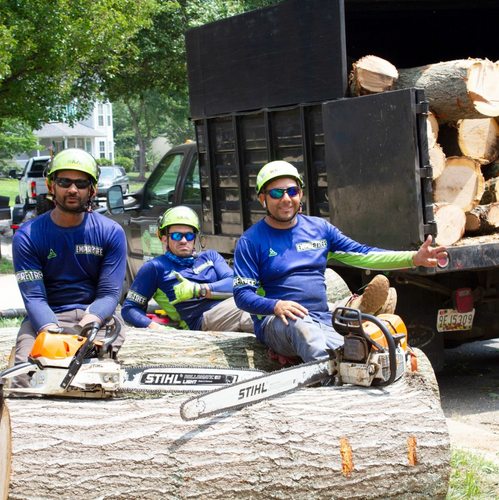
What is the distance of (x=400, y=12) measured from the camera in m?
8.57

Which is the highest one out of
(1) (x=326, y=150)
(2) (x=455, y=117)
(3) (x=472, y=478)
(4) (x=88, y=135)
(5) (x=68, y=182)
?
(4) (x=88, y=135)

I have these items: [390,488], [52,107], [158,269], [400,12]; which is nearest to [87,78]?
[52,107]

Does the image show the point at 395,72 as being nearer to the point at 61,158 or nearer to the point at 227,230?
the point at 227,230

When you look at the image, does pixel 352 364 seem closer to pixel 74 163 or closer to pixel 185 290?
pixel 185 290

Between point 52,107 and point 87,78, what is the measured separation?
2.44 metres

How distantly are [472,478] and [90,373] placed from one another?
2204 millimetres

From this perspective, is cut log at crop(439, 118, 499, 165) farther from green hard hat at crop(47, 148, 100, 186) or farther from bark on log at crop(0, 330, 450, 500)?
green hard hat at crop(47, 148, 100, 186)

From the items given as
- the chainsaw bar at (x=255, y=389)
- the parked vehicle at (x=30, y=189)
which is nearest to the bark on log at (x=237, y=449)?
the chainsaw bar at (x=255, y=389)

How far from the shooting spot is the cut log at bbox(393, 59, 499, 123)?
582 centimetres

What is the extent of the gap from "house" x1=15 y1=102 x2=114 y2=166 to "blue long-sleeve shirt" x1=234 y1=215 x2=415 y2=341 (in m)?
70.6

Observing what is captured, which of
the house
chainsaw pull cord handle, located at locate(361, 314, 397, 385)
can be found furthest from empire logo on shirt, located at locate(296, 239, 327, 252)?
the house

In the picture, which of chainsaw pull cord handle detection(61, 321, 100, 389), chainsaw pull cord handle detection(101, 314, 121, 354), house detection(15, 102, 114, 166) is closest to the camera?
chainsaw pull cord handle detection(61, 321, 100, 389)

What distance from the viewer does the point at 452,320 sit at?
6.00 m

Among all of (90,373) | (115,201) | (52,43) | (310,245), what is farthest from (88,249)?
(52,43)
